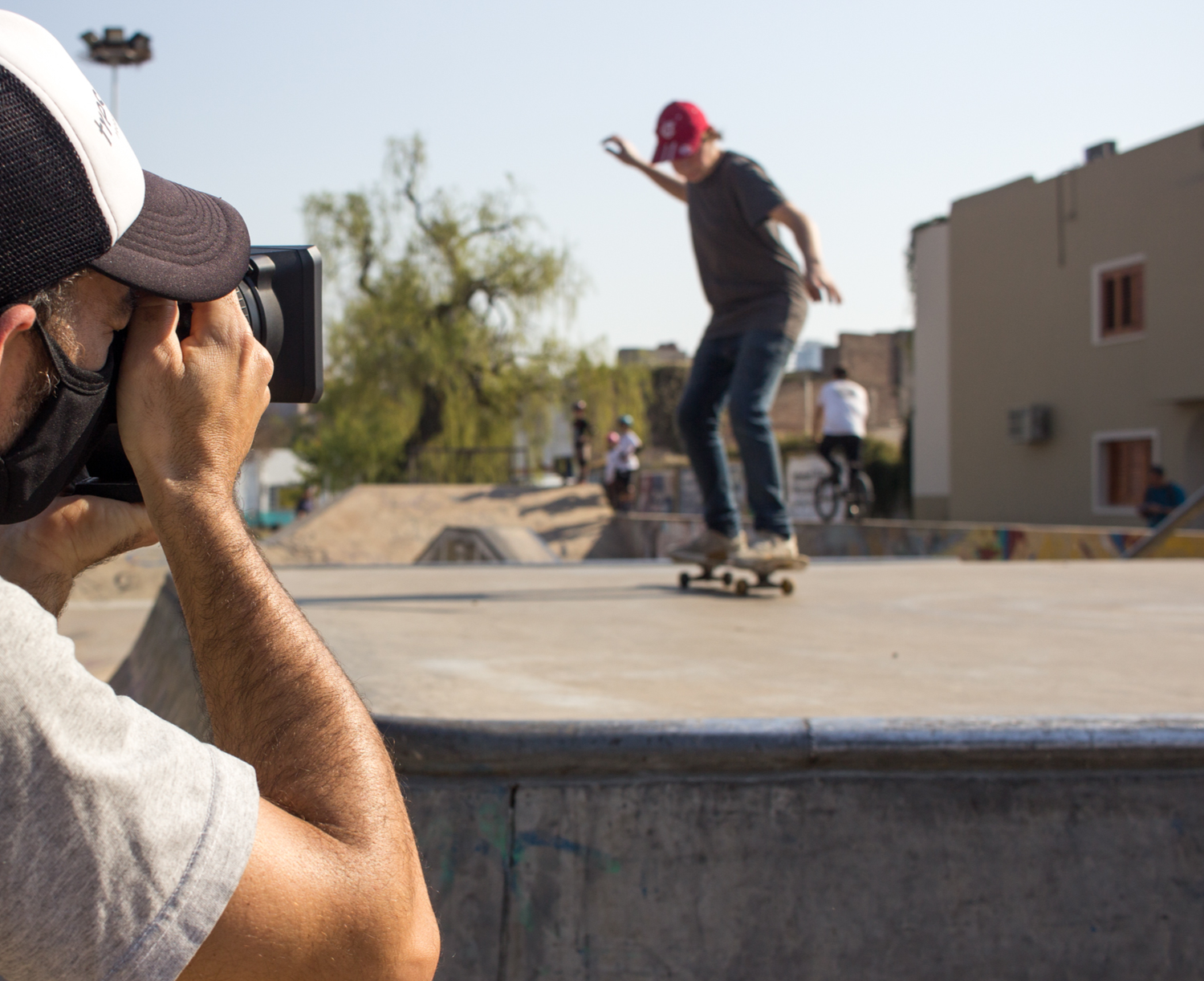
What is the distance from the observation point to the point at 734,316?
4.29 metres

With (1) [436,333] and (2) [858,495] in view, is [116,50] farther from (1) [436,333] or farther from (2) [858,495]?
(2) [858,495]

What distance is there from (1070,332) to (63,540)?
830 inches

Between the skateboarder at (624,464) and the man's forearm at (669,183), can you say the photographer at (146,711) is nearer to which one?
the man's forearm at (669,183)

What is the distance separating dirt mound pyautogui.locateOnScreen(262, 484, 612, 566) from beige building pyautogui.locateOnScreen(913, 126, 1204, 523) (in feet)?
27.3

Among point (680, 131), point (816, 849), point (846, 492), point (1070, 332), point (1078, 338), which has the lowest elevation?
point (816, 849)

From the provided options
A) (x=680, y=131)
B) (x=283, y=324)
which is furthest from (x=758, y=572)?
(x=283, y=324)

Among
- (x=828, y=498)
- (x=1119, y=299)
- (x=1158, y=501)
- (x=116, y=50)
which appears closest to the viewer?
(x=828, y=498)

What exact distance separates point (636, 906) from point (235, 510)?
0.92m

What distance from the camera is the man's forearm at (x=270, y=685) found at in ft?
2.62

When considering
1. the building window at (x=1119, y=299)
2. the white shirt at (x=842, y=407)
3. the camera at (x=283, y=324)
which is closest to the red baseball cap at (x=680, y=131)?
the camera at (x=283, y=324)

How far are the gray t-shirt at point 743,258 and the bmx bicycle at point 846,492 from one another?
24.7ft

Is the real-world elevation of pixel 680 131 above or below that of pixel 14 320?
above

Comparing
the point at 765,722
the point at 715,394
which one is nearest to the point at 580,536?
the point at 715,394

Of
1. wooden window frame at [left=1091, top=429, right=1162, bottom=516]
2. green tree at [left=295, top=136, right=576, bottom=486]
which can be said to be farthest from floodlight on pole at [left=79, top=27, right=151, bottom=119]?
wooden window frame at [left=1091, top=429, right=1162, bottom=516]
